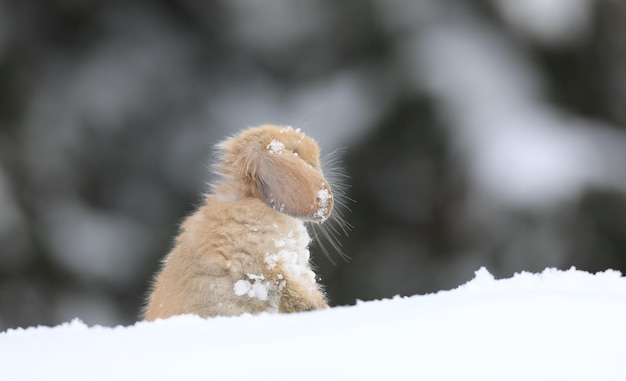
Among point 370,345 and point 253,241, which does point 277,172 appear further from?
point 370,345

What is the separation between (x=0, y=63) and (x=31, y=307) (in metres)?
1.94

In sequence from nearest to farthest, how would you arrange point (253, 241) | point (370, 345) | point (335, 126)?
point (370, 345) → point (253, 241) → point (335, 126)

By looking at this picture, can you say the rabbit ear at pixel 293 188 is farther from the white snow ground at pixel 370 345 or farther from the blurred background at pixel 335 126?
the blurred background at pixel 335 126

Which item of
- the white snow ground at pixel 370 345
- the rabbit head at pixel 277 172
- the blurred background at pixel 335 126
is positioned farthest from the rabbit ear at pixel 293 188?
the blurred background at pixel 335 126

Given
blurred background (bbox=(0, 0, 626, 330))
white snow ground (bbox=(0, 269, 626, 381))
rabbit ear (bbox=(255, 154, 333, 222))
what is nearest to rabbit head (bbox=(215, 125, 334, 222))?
rabbit ear (bbox=(255, 154, 333, 222))

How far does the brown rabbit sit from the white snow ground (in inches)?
25.2

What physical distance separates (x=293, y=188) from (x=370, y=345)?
1.07 metres

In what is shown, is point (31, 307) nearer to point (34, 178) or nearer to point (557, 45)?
point (34, 178)

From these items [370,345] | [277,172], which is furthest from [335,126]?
[370,345]

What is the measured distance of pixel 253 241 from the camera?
249 cm

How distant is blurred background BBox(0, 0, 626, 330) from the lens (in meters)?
6.95

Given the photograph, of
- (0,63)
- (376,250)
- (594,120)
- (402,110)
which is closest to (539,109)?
(594,120)

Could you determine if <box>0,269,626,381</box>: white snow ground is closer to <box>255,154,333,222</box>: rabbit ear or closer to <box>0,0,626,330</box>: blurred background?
<box>255,154,333,222</box>: rabbit ear

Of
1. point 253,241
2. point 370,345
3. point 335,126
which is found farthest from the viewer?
point 335,126
